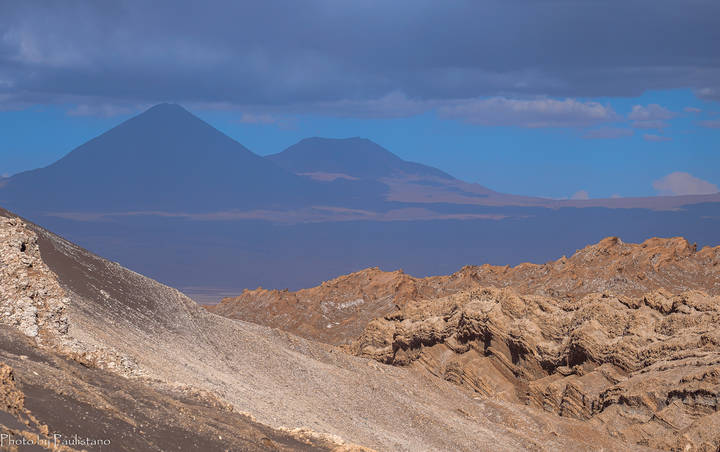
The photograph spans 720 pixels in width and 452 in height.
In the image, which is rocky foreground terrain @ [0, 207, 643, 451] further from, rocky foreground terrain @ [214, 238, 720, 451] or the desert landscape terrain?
rocky foreground terrain @ [214, 238, 720, 451]

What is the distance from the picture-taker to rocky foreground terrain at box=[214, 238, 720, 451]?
27281 millimetres

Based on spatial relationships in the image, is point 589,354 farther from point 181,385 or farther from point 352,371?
point 181,385

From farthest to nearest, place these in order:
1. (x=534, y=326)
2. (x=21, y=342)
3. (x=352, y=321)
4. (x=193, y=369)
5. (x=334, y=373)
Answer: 1. (x=352, y=321)
2. (x=534, y=326)
3. (x=334, y=373)
4. (x=193, y=369)
5. (x=21, y=342)

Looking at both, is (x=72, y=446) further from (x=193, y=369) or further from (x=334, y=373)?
(x=334, y=373)

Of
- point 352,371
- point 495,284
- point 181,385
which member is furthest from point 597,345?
point 495,284

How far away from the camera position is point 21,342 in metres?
16.3

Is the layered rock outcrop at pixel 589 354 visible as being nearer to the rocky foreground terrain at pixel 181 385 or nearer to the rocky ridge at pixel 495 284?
the rocky foreground terrain at pixel 181 385

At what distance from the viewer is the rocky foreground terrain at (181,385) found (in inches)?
495

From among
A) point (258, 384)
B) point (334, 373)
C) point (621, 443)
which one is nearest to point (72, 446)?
point (258, 384)

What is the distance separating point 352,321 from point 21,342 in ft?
140

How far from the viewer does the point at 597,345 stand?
105ft

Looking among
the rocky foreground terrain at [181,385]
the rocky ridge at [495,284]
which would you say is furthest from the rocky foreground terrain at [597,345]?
the rocky foreground terrain at [181,385]

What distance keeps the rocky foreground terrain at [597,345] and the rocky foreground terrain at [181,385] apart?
59.6 inches

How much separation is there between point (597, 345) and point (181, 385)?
63.5 ft
